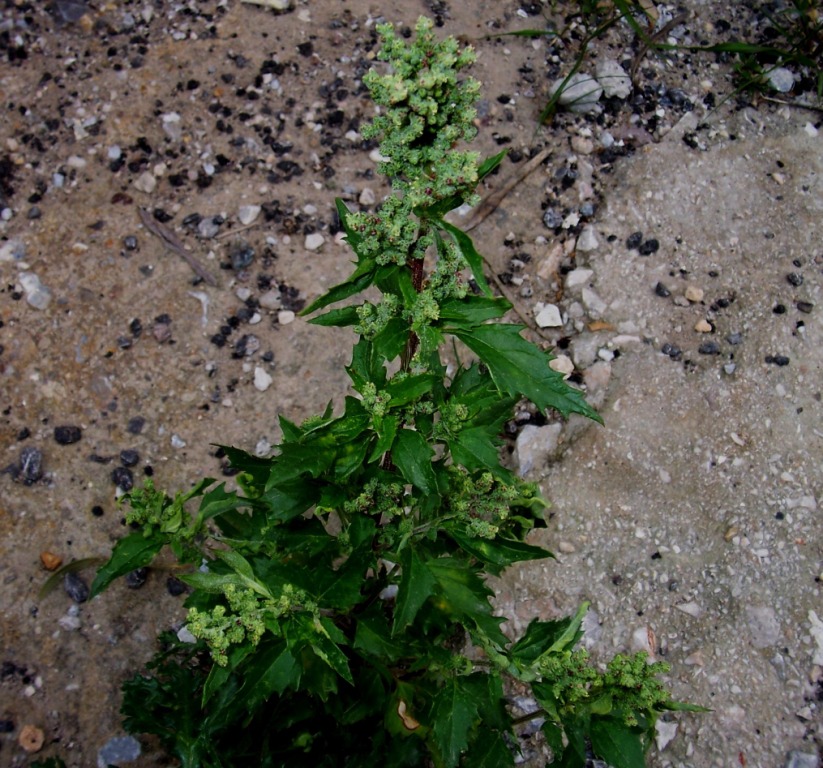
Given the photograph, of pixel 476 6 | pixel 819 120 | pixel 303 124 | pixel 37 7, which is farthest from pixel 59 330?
pixel 819 120

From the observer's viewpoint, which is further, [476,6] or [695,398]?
[476,6]

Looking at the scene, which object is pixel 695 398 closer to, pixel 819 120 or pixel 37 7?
pixel 819 120

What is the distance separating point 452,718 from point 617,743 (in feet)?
1.71

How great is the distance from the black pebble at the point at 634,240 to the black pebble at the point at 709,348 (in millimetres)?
628

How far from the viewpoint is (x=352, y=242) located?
2.40 meters

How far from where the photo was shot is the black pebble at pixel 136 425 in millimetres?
4172

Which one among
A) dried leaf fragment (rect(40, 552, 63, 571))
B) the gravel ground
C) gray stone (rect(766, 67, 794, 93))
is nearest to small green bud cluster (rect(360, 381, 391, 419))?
the gravel ground

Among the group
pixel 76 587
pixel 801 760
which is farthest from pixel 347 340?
pixel 801 760

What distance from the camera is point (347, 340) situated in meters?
4.37

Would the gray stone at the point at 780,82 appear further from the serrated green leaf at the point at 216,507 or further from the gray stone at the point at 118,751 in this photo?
the gray stone at the point at 118,751

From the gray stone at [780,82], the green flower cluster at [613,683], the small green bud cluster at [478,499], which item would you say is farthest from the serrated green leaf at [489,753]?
the gray stone at [780,82]

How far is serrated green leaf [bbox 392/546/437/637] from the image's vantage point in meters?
2.63

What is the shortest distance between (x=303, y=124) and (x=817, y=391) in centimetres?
297

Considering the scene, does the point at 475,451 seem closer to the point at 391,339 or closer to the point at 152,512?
the point at 391,339
